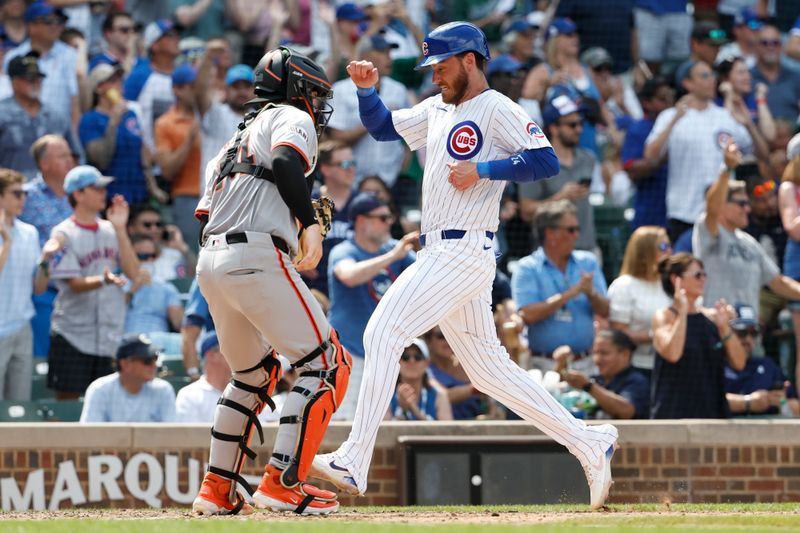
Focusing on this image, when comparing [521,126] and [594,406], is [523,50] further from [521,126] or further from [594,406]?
[521,126]

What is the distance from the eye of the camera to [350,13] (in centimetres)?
1231

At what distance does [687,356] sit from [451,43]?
3.12 metres

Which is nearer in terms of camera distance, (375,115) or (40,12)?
(375,115)

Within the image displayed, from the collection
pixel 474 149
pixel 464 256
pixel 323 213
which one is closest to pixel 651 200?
pixel 474 149

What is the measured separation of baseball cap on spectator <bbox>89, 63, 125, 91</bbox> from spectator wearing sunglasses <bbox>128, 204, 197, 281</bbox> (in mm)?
1194

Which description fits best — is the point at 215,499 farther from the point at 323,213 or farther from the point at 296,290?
Answer: the point at 323,213

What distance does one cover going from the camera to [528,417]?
5.95 meters

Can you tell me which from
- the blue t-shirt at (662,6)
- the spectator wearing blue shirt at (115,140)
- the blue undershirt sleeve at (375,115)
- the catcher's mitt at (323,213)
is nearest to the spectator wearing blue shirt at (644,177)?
the blue t-shirt at (662,6)

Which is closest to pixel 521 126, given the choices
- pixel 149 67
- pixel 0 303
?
pixel 0 303

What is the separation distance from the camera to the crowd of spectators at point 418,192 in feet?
28.5

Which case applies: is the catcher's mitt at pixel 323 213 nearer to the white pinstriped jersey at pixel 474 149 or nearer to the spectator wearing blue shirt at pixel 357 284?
the white pinstriped jersey at pixel 474 149

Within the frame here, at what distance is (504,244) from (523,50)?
105 inches

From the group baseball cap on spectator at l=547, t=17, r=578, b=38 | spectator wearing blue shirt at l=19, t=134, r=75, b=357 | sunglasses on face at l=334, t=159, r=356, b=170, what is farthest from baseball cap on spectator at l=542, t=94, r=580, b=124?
spectator wearing blue shirt at l=19, t=134, r=75, b=357

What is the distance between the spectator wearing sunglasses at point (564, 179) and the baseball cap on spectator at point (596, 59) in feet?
7.47
